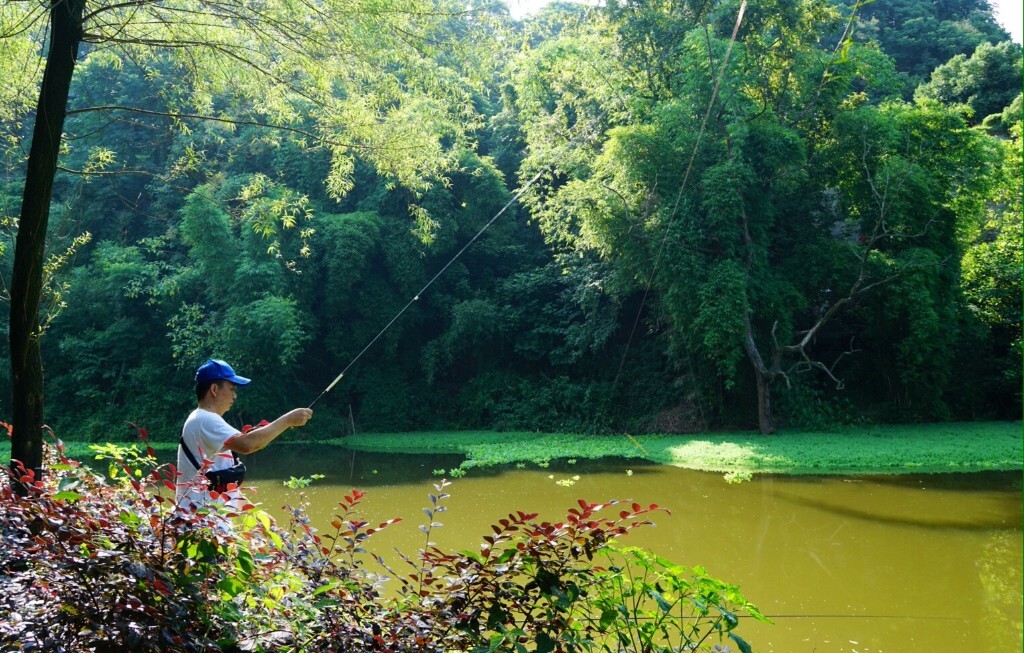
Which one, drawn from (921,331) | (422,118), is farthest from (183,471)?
(921,331)

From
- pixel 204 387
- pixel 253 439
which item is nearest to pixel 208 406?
pixel 204 387

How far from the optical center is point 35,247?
301 centimetres

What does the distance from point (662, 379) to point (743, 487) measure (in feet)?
20.3

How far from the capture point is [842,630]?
4328 millimetres

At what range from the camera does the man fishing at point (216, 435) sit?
2664 mm

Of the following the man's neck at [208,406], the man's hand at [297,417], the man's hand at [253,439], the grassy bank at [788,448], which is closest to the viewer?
the man's hand at [253,439]

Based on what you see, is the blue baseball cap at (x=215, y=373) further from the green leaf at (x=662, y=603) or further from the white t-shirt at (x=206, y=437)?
the green leaf at (x=662, y=603)

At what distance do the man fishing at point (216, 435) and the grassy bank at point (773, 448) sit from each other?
7269mm

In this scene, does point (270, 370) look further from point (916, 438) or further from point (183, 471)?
point (183, 471)

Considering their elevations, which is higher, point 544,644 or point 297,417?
point 297,417

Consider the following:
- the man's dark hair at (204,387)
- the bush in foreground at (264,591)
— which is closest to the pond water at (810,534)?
the man's dark hair at (204,387)

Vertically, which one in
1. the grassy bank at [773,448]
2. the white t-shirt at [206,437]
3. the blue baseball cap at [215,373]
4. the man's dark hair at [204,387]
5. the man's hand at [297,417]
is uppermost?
the blue baseball cap at [215,373]

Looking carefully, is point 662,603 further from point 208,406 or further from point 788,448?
point 788,448

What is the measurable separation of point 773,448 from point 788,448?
20cm
